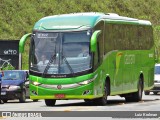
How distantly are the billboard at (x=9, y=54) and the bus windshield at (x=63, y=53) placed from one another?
58.5 feet

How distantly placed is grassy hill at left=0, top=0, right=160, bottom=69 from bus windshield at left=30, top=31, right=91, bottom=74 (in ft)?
88.2

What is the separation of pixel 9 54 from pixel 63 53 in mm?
18777

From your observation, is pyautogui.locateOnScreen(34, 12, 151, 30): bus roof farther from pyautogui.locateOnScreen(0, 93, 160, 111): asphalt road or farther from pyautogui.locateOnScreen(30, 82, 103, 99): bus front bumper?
pyautogui.locateOnScreen(0, 93, 160, 111): asphalt road

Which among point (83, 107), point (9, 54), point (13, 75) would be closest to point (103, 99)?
point (83, 107)

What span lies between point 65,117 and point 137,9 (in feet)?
193

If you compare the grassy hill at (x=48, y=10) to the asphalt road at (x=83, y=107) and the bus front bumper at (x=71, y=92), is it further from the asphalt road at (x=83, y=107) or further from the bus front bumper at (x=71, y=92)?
the bus front bumper at (x=71, y=92)

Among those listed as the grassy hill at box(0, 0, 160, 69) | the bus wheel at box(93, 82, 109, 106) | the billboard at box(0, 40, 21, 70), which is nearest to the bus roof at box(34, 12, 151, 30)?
the bus wheel at box(93, 82, 109, 106)

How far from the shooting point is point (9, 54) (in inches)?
1837

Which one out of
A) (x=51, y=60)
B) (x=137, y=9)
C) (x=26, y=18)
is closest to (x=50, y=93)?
(x=51, y=60)

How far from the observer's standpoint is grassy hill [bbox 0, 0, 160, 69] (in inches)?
2375

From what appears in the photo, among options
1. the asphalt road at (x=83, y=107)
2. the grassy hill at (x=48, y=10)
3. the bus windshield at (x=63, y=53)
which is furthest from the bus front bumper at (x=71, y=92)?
the grassy hill at (x=48, y=10)

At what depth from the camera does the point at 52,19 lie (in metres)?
29.2

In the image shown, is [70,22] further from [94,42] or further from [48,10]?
[48,10]

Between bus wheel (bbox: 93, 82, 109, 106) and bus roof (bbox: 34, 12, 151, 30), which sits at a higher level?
bus roof (bbox: 34, 12, 151, 30)
